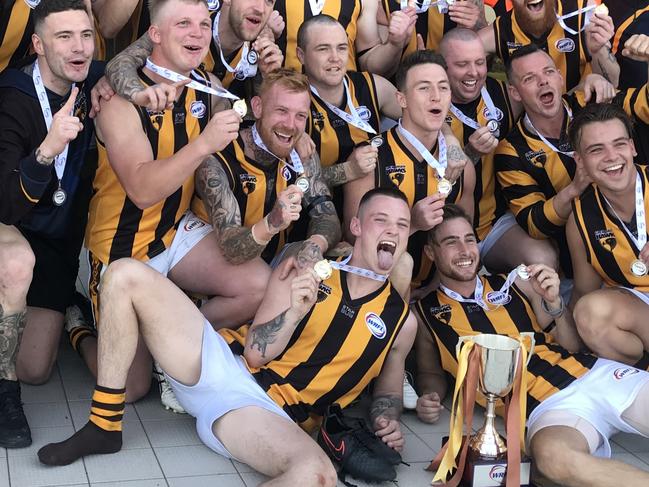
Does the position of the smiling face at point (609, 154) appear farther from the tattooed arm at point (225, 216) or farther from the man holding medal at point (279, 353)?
the tattooed arm at point (225, 216)

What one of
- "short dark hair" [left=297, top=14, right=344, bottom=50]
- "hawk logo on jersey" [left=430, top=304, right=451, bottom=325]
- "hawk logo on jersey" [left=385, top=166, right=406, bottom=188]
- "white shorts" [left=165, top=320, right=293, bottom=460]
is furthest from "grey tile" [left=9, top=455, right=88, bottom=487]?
"short dark hair" [left=297, top=14, right=344, bottom=50]

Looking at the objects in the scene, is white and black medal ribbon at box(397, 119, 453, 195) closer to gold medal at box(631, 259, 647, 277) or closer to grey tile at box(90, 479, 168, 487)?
gold medal at box(631, 259, 647, 277)

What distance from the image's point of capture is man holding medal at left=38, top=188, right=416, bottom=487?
4203 mm

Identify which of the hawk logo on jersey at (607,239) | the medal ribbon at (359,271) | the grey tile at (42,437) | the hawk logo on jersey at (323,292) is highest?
the hawk logo on jersey at (607,239)

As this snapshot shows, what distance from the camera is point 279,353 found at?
4578 millimetres

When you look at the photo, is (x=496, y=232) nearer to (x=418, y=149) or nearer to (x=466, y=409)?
(x=418, y=149)

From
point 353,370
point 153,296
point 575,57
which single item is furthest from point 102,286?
point 575,57

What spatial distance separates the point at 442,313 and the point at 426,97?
4.23 ft

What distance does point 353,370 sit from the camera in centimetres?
466

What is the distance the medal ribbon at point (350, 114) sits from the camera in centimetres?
574

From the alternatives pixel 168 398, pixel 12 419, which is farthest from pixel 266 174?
pixel 12 419

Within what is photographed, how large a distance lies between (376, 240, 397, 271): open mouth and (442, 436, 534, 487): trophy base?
42.0 inches

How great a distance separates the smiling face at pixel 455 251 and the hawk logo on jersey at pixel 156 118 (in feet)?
5.30

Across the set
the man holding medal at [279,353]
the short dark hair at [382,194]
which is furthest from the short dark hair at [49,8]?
the short dark hair at [382,194]
